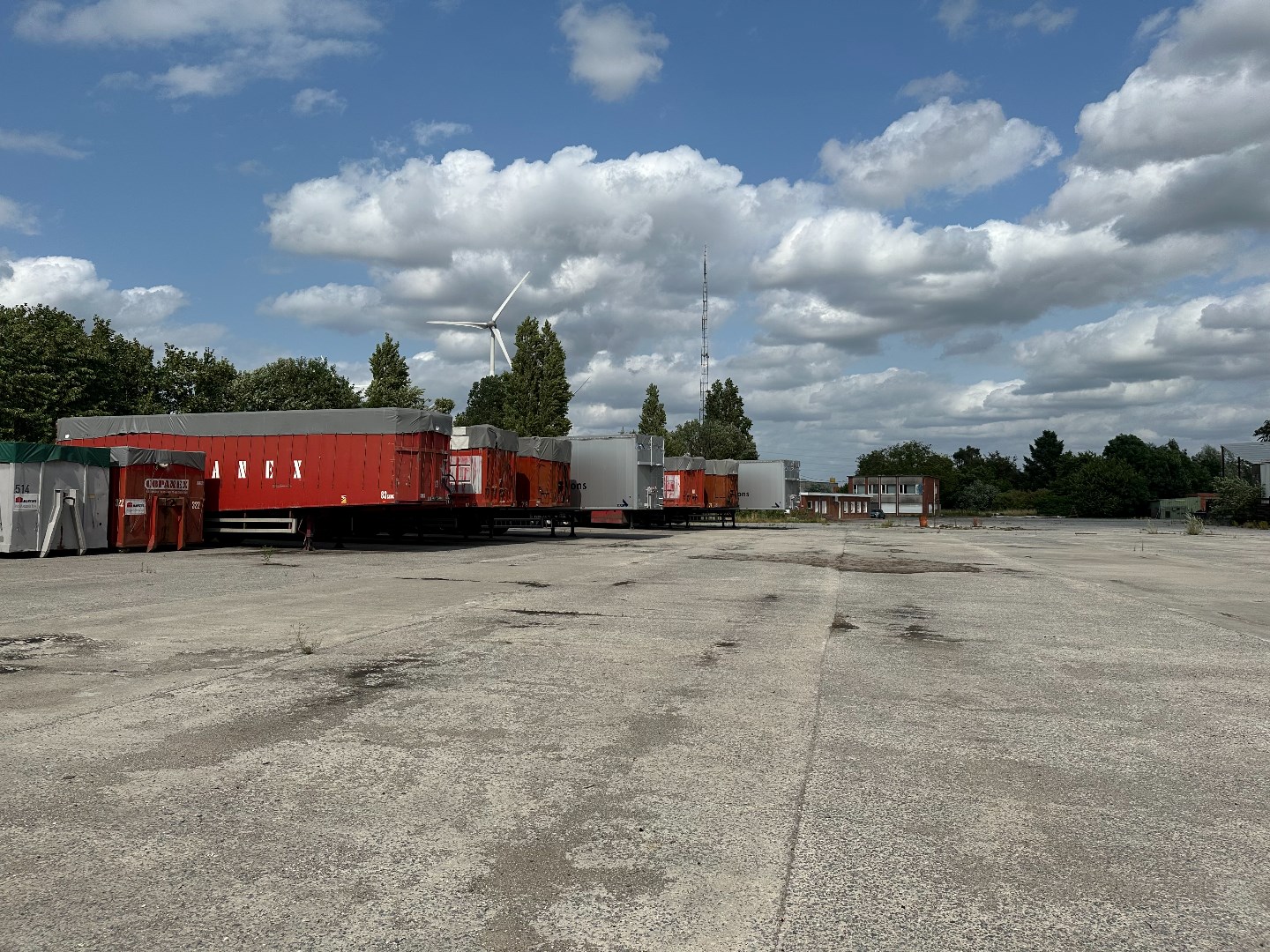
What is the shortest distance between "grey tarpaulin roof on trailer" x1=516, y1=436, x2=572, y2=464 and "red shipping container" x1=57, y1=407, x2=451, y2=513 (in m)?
6.26

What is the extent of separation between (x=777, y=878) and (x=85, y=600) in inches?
482

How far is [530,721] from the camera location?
6.16m

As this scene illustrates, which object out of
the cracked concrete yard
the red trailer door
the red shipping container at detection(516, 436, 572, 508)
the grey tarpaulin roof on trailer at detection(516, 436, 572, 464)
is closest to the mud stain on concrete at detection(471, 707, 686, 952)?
the cracked concrete yard

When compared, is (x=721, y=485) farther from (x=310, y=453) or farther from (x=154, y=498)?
(x=154, y=498)

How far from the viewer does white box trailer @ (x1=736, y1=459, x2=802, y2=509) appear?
4969 cm

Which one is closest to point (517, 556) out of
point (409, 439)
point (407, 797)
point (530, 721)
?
point (409, 439)

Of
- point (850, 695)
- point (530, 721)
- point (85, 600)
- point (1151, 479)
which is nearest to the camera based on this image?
point (530, 721)

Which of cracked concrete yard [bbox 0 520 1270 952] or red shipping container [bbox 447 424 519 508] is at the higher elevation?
red shipping container [bbox 447 424 519 508]

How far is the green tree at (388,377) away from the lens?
65500 mm

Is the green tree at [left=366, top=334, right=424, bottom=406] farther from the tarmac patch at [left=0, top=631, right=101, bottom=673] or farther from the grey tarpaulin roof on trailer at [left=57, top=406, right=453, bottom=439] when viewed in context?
the tarmac patch at [left=0, top=631, right=101, bottom=673]

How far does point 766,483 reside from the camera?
1965 inches

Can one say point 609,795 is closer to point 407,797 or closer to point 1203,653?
point 407,797

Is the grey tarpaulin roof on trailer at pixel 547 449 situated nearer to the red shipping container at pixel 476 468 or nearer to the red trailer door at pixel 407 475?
the red shipping container at pixel 476 468

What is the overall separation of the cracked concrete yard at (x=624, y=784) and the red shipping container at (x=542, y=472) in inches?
781
